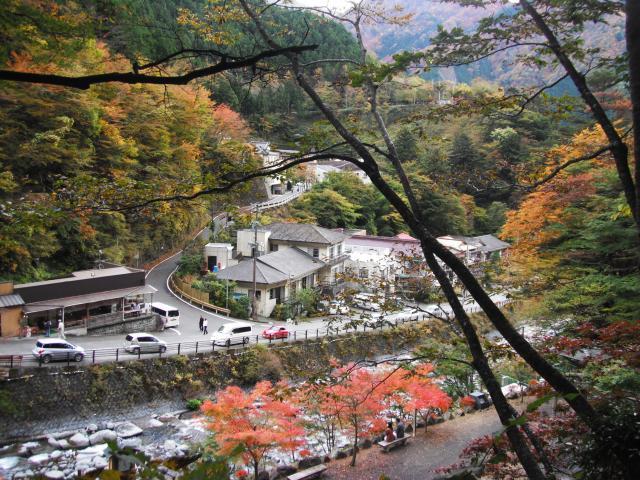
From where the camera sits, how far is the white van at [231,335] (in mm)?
17391

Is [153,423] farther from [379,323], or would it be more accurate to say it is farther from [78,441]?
[379,323]

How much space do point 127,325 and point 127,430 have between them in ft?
17.2

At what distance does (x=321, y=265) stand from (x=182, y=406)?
1209cm

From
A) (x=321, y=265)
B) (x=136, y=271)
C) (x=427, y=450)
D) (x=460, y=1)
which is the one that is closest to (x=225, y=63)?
(x=460, y=1)

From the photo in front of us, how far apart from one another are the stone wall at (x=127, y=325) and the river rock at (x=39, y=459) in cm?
588

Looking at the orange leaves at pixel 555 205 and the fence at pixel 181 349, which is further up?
the orange leaves at pixel 555 205

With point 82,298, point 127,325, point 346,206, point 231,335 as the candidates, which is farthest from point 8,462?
point 346,206

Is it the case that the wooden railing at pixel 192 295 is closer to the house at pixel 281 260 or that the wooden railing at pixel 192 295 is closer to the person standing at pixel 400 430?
the house at pixel 281 260

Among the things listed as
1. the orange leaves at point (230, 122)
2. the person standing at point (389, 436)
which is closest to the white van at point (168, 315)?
the person standing at point (389, 436)

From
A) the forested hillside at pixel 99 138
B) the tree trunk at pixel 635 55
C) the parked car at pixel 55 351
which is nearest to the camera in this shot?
the tree trunk at pixel 635 55

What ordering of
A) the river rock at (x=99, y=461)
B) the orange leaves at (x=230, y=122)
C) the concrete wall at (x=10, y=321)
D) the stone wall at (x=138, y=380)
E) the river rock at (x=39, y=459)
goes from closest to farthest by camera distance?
the river rock at (x=39, y=459)
the river rock at (x=99, y=461)
the stone wall at (x=138, y=380)
the concrete wall at (x=10, y=321)
the orange leaves at (x=230, y=122)

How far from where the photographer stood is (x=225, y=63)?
2.70 metres

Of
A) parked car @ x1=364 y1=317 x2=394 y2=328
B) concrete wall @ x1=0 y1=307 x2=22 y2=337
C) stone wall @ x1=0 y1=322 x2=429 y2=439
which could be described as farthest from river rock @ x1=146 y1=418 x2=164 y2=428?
parked car @ x1=364 y1=317 x2=394 y2=328

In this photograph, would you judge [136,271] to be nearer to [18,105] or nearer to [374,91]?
[18,105]
